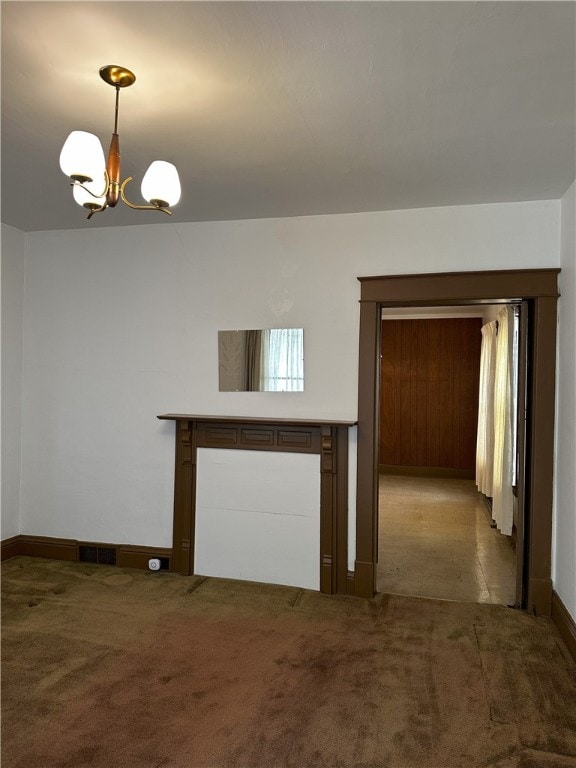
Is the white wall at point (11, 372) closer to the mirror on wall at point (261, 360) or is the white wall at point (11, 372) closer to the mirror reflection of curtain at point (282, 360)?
the mirror on wall at point (261, 360)

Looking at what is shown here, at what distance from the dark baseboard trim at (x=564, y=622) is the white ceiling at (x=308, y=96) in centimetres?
249

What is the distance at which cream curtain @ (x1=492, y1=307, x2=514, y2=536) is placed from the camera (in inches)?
193

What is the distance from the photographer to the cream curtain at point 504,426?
490 centimetres

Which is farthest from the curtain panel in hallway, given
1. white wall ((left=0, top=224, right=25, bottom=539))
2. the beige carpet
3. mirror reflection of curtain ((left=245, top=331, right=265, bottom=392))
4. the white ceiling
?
white wall ((left=0, top=224, right=25, bottom=539))

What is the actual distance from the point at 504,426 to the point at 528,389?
1.86 m

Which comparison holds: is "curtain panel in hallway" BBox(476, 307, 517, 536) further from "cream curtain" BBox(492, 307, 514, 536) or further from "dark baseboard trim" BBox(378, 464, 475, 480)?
"dark baseboard trim" BBox(378, 464, 475, 480)

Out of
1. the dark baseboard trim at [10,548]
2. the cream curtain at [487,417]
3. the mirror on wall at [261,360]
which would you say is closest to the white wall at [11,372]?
the dark baseboard trim at [10,548]

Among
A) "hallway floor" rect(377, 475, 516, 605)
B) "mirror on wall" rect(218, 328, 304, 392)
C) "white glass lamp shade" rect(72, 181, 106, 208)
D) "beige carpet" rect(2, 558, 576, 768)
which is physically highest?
"white glass lamp shade" rect(72, 181, 106, 208)

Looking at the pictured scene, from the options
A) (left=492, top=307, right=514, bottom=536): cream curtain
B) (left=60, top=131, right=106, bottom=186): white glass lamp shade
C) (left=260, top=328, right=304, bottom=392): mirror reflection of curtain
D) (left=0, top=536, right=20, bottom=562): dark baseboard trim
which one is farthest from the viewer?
(left=492, top=307, right=514, bottom=536): cream curtain

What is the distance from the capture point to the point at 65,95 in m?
2.18

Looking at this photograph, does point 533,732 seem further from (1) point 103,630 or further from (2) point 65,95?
(2) point 65,95

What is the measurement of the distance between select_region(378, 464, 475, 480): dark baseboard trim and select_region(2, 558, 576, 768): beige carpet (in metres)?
5.01

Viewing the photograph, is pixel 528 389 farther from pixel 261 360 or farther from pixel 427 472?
pixel 427 472

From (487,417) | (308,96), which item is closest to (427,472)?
(487,417)
